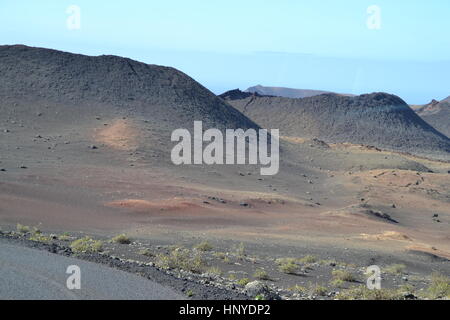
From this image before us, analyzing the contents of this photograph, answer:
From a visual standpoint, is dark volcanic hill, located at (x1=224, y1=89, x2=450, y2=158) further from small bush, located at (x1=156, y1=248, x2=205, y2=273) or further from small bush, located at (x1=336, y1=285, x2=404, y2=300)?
small bush, located at (x1=336, y1=285, x2=404, y2=300)

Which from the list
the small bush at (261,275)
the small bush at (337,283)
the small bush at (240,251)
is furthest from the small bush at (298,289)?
the small bush at (240,251)

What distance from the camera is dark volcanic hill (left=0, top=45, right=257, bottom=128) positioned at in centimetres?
5784

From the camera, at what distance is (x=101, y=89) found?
62.9 metres

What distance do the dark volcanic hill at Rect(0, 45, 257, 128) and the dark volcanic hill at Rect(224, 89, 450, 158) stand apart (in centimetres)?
2565

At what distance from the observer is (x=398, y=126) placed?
9919cm

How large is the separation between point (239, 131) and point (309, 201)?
23.1m

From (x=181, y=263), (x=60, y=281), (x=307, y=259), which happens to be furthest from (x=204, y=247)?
(x=60, y=281)

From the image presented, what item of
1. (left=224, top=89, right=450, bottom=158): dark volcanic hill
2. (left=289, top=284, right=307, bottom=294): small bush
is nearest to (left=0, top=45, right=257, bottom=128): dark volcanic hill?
(left=224, top=89, right=450, bottom=158): dark volcanic hill

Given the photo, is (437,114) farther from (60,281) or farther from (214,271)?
(60,281)

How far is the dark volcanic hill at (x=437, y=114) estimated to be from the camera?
120 metres

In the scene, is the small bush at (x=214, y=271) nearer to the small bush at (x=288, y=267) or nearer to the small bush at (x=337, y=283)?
the small bush at (x=288, y=267)
